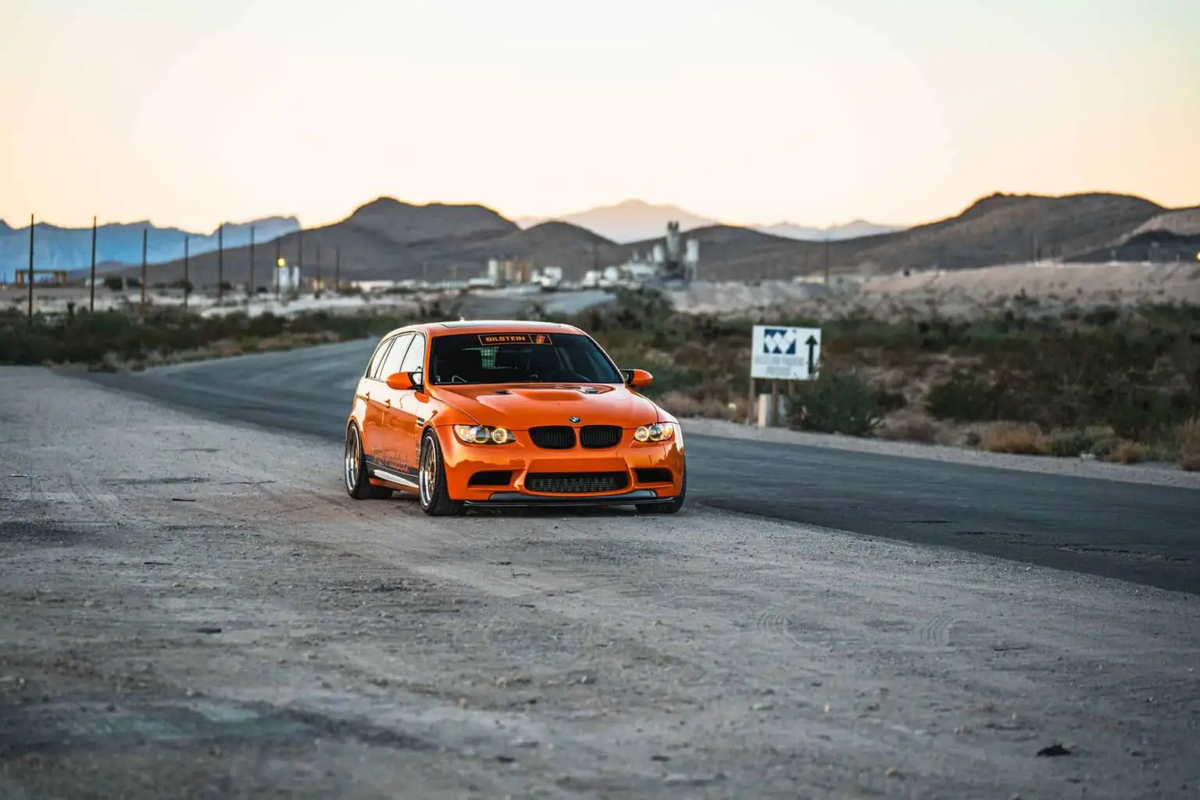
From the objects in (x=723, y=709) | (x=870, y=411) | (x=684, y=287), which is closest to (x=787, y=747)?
(x=723, y=709)

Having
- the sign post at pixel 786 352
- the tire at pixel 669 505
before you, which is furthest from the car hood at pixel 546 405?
the sign post at pixel 786 352

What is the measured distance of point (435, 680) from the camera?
27.8ft

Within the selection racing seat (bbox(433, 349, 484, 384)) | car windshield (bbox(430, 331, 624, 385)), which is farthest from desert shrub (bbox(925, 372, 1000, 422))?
racing seat (bbox(433, 349, 484, 384))

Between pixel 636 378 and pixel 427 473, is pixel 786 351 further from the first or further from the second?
pixel 427 473

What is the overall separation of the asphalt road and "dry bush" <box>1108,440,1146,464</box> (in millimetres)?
3866

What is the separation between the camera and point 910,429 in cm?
3506

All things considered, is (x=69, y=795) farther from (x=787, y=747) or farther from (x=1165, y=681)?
(x=1165, y=681)

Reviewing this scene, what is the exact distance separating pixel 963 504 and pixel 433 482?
17.8 ft

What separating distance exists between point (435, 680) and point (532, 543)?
18.4 feet

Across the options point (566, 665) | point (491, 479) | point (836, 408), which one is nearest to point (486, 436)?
point (491, 479)

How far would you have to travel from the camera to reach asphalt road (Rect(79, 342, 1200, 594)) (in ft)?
47.4

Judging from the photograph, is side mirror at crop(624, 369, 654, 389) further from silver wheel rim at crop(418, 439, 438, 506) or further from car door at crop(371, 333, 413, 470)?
silver wheel rim at crop(418, 439, 438, 506)

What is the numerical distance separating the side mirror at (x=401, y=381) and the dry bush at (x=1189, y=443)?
12.8m

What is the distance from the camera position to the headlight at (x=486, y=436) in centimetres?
1554
